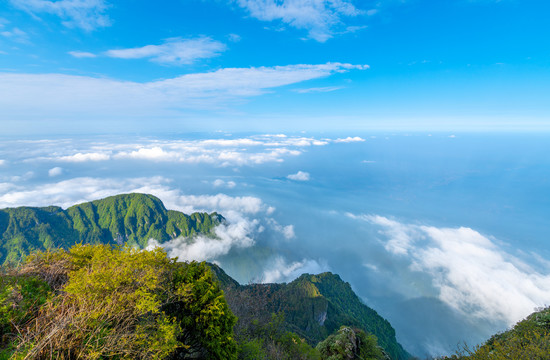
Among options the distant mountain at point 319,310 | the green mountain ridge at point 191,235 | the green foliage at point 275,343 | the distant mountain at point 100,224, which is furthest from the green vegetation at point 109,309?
the distant mountain at point 100,224

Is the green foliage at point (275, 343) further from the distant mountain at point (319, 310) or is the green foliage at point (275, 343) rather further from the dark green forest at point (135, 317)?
the distant mountain at point (319, 310)

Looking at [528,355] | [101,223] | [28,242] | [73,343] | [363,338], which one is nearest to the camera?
[73,343]

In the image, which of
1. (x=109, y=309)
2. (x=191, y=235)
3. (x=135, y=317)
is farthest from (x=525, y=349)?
(x=191, y=235)

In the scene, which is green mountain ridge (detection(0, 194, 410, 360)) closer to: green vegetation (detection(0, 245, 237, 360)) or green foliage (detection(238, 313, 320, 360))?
green foliage (detection(238, 313, 320, 360))

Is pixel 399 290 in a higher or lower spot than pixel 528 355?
lower

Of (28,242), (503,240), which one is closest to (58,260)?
(28,242)

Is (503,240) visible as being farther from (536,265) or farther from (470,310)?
(470,310)
